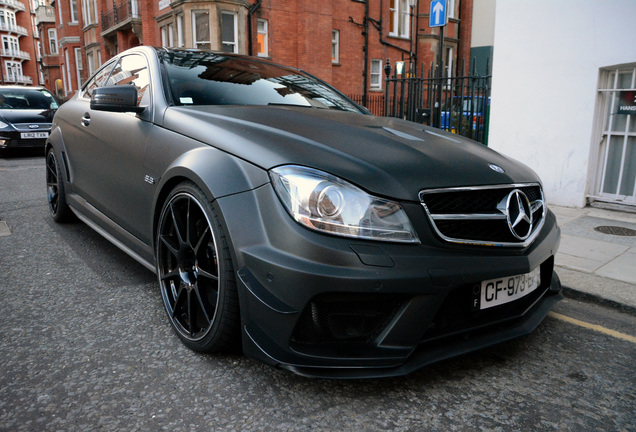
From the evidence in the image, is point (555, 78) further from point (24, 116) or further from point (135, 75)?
point (24, 116)

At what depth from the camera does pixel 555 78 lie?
6398mm

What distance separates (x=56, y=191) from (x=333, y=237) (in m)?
4.09

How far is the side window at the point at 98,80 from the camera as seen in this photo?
4.39 m

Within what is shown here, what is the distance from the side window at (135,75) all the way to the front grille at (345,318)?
182cm

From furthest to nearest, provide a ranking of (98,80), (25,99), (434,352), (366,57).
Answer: (366,57) → (25,99) → (98,80) → (434,352)

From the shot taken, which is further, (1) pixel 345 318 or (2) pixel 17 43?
(2) pixel 17 43

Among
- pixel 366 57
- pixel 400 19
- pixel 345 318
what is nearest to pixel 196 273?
pixel 345 318

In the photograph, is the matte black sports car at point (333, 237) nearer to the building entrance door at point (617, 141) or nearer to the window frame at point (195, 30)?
the building entrance door at point (617, 141)

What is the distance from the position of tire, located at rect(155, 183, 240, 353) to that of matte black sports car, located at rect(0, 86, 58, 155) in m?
10.5

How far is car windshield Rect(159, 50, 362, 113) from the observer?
3.18 metres

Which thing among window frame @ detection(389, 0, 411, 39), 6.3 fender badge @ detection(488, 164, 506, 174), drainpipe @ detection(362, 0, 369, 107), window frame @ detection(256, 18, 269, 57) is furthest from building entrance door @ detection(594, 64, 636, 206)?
window frame @ detection(389, 0, 411, 39)

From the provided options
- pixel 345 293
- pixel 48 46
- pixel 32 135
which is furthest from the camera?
pixel 48 46

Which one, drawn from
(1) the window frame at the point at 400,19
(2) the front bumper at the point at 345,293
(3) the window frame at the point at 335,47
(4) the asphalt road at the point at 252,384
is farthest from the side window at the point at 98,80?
(1) the window frame at the point at 400,19

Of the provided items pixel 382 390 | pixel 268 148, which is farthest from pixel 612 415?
pixel 268 148
